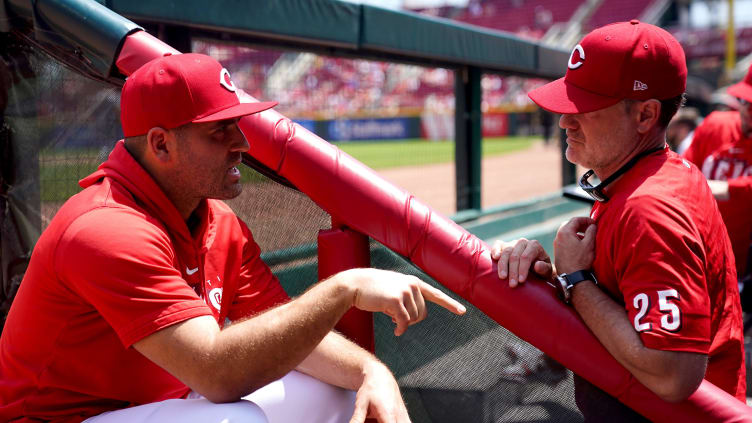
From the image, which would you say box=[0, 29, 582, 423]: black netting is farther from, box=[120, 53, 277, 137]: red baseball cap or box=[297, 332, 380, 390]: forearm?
box=[120, 53, 277, 137]: red baseball cap

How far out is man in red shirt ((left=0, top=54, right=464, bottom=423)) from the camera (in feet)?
4.72

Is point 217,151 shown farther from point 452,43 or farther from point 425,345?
point 452,43

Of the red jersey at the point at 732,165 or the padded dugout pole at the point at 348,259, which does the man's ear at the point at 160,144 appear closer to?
the padded dugout pole at the point at 348,259

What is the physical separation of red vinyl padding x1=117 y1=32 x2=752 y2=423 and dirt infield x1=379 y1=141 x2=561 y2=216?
720 centimetres

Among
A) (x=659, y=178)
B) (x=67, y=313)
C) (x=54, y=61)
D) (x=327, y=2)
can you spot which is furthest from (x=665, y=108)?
(x=327, y=2)

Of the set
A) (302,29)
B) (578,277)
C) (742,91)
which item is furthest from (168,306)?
(742,91)

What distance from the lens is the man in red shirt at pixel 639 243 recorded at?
4.43 feet

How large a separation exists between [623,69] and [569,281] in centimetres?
50

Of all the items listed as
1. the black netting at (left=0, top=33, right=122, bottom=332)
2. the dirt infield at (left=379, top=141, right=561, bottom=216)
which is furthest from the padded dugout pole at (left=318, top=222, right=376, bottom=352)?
the dirt infield at (left=379, top=141, right=561, bottom=216)

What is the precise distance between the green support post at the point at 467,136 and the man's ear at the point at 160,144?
406cm

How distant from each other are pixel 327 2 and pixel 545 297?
2.53 m

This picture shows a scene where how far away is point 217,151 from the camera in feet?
5.61

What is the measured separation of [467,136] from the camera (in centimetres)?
554

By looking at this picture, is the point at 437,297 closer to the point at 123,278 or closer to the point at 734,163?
the point at 123,278
